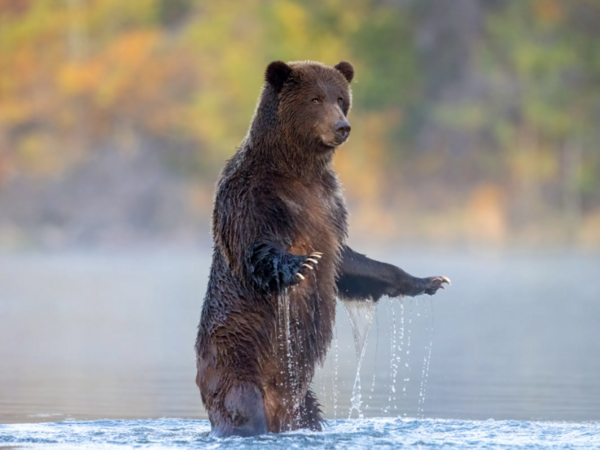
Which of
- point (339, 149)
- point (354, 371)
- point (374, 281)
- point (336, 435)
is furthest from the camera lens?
point (339, 149)

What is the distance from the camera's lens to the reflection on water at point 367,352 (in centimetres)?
873

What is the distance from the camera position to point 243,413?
6473 millimetres

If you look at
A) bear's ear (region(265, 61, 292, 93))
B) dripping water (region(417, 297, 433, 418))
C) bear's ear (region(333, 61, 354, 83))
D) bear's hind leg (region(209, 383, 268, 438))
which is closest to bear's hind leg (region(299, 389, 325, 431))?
bear's hind leg (region(209, 383, 268, 438))

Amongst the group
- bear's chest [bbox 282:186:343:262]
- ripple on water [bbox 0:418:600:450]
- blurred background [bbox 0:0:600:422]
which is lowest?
ripple on water [bbox 0:418:600:450]

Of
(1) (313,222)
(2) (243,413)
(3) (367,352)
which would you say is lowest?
(2) (243,413)

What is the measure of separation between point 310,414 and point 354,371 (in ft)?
13.9

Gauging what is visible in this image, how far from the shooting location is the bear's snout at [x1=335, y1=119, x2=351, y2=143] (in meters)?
6.78

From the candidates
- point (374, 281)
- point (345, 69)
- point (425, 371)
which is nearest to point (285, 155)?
point (345, 69)

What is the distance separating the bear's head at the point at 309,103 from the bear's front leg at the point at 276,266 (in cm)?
80

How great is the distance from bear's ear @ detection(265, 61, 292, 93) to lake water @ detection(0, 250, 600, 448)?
160cm

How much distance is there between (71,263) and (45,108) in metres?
17.5

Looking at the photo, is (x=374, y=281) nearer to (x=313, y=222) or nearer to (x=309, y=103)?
(x=313, y=222)

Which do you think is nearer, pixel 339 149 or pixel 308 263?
pixel 308 263

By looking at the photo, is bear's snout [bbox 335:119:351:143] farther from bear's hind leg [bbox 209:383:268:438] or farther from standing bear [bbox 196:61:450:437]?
bear's hind leg [bbox 209:383:268:438]
